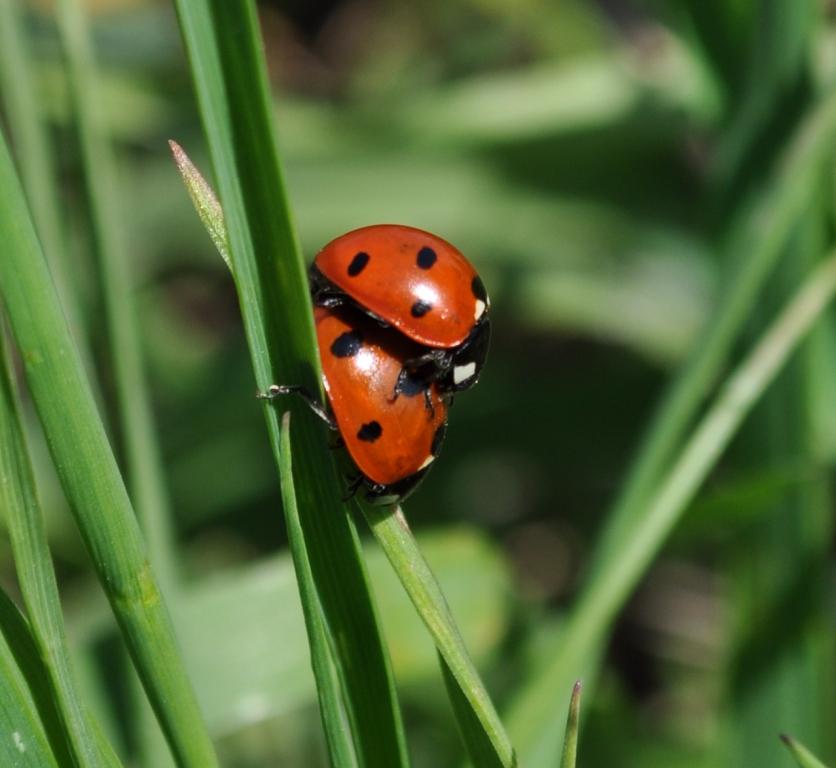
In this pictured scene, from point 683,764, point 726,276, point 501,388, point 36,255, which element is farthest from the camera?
point 501,388

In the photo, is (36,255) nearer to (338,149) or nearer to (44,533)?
(44,533)

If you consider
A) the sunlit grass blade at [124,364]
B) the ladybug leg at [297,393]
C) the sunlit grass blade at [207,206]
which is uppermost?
the sunlit grass blade at [207,206]

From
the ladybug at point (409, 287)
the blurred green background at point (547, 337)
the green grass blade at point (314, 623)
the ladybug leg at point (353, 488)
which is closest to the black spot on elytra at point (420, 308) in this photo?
the ladybug at point (409, 287)

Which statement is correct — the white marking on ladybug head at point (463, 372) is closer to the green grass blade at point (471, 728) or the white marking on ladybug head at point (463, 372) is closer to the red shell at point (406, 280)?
the red shell at point (406, 280)

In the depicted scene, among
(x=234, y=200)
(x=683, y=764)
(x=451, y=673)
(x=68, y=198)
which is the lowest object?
(x=683, y=764)

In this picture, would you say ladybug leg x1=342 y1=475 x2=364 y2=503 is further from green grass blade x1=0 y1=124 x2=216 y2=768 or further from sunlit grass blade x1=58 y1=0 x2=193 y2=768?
sunlit grass blade x1=58 y1=0 x2=193 y2=768

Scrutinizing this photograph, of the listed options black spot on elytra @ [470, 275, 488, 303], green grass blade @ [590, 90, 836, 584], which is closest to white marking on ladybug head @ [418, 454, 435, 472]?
black spot on elytra @ [470, 275, 488, 303]

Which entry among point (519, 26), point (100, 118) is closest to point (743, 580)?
point (100, 118)
